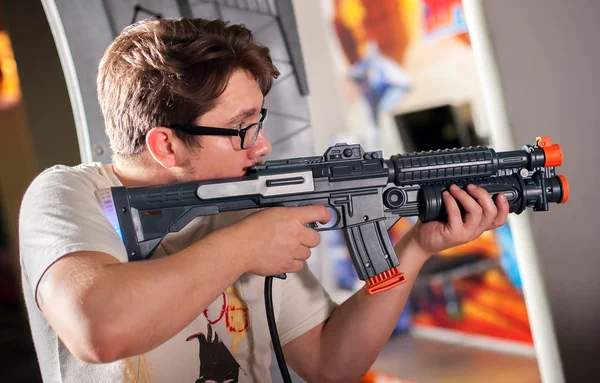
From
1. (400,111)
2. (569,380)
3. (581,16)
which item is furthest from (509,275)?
(581,16)

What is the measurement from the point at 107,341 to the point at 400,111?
2521 millimetres

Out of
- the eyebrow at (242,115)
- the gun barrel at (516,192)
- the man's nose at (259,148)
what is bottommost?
the gun barrel at (516,192)

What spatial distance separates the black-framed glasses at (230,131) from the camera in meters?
0.99

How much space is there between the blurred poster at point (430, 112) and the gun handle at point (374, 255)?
5.16 feet

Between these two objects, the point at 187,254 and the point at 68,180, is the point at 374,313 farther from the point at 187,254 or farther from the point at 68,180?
the point at 68,180

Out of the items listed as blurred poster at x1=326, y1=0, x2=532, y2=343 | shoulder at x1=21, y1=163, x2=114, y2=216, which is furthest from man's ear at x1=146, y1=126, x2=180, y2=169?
blurred poster at x1=326, y1=0, x2=532, y2=343

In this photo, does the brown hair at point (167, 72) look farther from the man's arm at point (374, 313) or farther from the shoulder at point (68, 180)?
the man's arm at point (374, 313)

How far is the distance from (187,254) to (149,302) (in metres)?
0.09

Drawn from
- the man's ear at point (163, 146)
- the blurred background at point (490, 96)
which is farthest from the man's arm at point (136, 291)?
the blurred background at point (490, 96)

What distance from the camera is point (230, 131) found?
0.99 meters

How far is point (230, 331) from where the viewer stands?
1.08 meters

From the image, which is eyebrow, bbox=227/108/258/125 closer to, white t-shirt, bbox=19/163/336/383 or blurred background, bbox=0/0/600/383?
white t-shirt, bbox=19/163/336/383

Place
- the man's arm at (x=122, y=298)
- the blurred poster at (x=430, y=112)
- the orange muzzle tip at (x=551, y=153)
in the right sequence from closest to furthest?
the man's arm at (x=122, y=298) → the orange muzzle tip at (x=551, y=153) → the blurred poster at (x=430, y=112)

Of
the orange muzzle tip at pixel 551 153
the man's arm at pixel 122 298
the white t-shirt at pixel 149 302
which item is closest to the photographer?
the man's arm at pixel 122 298
